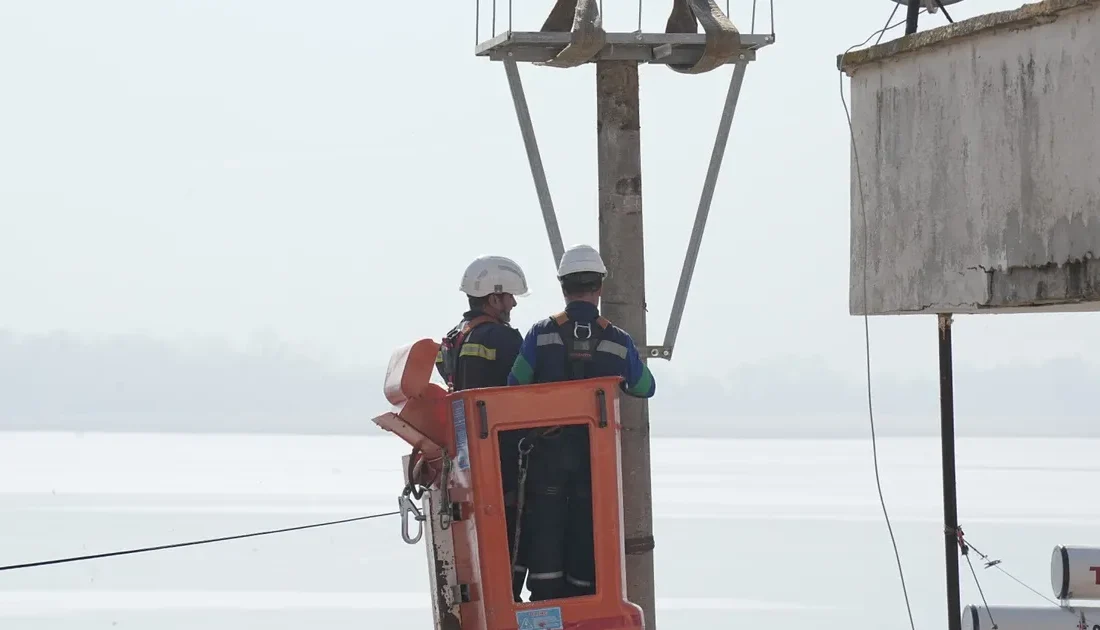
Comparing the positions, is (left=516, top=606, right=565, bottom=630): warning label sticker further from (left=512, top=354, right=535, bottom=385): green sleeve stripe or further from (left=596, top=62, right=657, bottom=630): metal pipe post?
(left=596, top=62, right=657, bottom=630): metal pipe post

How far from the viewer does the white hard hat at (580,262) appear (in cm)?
637

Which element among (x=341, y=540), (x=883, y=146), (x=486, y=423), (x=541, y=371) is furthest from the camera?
(x=341, y=540)

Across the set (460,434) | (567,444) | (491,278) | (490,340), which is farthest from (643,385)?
(460,434)

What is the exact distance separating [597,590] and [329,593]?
95.2 ft

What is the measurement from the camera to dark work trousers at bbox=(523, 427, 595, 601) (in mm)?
6051

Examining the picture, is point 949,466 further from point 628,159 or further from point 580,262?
point 580,262

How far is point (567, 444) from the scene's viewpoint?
6.05 m

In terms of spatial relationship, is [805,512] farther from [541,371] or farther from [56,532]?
[541,371]

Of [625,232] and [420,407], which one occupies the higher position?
[625,232]

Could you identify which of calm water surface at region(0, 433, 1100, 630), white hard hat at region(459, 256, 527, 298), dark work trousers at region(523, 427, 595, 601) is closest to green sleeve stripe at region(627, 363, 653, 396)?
dark work trousers at region(523, 427, 595, 601)

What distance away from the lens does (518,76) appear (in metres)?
8.38

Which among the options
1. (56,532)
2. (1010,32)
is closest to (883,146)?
(1010,32)

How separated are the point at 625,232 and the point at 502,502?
2.84m

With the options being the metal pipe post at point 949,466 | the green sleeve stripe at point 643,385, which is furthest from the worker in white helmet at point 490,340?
the metal pipe post at point 949,466
